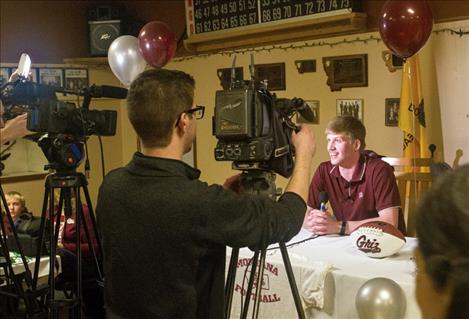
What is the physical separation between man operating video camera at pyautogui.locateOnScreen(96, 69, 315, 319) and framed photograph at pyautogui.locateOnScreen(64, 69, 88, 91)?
15.1 ft

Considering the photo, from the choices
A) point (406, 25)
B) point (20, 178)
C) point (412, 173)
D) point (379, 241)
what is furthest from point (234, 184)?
point (20, 178)

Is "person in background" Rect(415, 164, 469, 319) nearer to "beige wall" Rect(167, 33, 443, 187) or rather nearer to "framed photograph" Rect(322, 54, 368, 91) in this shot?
"beige wall" Rect(167, 33, 443, 187)

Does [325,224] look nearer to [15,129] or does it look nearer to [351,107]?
[15,129]

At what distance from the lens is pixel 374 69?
4215 millimetres

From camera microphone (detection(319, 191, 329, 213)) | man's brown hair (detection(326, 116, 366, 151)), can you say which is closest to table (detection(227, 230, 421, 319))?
camera microphone (detection(319, 191, 329, 213))

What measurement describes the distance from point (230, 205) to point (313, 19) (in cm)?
321

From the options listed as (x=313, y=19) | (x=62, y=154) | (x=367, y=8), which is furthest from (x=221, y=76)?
(x=62, y=154)

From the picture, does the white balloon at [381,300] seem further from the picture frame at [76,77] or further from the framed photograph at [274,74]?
the picture frame at [76,77]

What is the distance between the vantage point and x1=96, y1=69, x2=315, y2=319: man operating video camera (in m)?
1.41

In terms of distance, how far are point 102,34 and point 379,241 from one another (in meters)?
4.11

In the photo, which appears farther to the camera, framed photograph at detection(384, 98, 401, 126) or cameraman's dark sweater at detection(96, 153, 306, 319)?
framed photograph at detection(384, 98, 401, 126)

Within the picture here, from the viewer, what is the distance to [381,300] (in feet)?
6.29

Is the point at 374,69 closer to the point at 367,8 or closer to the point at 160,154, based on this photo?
the point at 367,8

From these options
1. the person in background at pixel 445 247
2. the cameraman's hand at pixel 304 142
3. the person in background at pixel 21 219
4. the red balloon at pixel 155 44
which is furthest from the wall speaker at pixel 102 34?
the person in background at pixel 445 247
